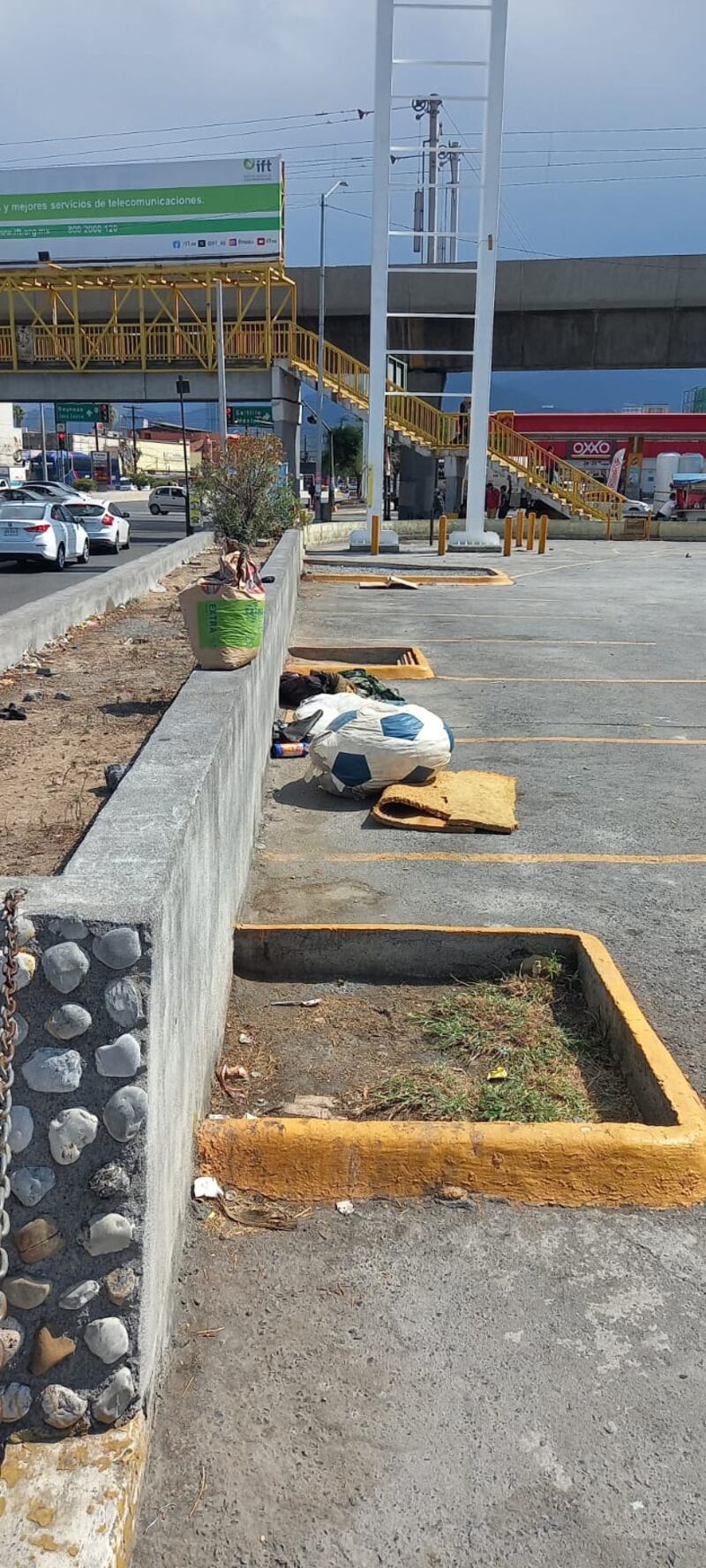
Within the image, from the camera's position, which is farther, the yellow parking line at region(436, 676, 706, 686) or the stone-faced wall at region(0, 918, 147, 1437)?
the yellow parking line at region(436, 676, 706, 686)

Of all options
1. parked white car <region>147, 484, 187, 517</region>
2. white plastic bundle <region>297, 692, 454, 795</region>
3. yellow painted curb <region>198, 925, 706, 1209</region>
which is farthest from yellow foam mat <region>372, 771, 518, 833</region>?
parked white car <region>147, 484, 187, 517</region>

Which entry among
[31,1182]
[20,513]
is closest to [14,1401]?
[31,1182]

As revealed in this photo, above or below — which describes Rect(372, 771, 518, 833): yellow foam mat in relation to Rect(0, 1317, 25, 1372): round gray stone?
below

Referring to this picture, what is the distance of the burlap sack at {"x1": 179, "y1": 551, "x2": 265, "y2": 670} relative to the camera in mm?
6098

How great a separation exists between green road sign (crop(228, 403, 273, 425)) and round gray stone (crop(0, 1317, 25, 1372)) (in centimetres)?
4812

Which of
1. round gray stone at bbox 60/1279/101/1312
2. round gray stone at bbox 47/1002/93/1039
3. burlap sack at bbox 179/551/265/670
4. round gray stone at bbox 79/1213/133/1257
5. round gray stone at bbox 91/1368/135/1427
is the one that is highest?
burlap sack at bbox 179/551/265/670

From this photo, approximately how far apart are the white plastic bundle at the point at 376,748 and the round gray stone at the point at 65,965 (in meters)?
4.46

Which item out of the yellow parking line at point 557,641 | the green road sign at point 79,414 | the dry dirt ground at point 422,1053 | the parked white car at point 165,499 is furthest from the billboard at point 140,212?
the dry dirt ground at point 422,1053

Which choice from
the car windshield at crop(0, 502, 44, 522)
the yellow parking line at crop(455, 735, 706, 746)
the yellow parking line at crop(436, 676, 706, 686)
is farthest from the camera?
the car windshield at crop(0, 502, 44, 522)

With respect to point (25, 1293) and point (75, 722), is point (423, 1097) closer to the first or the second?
point (25, 1293)

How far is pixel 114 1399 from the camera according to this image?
7.91 ft

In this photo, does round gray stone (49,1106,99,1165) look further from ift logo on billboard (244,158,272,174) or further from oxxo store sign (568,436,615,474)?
oxxo store sign (568,436,615,474)

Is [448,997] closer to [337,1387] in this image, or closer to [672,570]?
[337,1387]

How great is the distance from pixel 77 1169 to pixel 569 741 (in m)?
6.76
